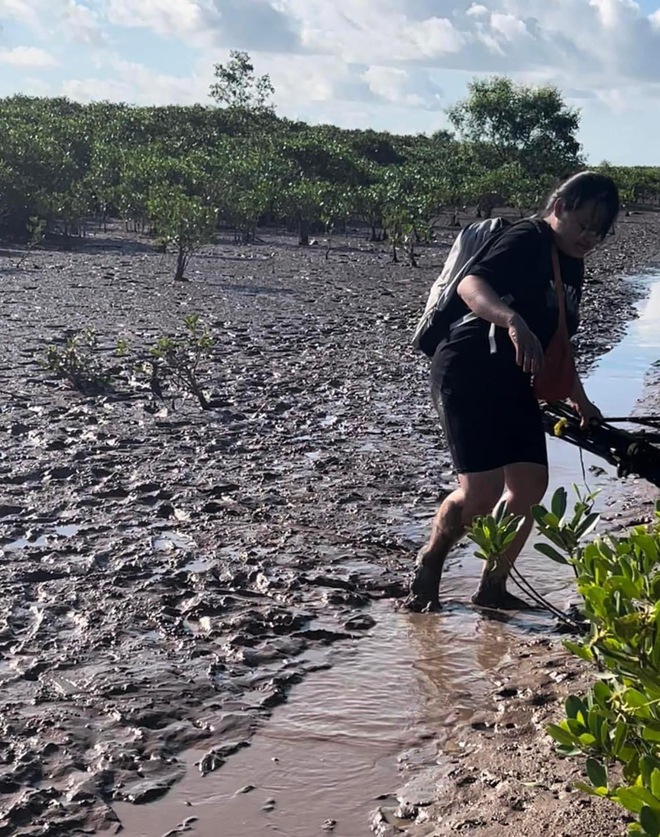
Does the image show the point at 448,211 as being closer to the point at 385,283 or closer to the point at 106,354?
the point at 385,283

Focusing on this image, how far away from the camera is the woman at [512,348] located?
3977 millimetres

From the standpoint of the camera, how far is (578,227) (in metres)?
4.02

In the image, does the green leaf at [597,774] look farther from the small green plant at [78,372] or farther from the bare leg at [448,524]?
the small green plant at [78,372]

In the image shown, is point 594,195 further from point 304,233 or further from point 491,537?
point 304,233

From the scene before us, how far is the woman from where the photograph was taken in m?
3.98

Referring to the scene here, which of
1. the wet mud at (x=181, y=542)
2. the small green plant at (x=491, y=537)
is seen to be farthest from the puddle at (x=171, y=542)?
the small green plant at (x=491, y=537)

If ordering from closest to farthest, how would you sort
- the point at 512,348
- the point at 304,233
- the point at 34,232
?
the point at 512,348, the point at 34,232, the point at 304,233

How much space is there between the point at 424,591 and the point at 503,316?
1345 millimetres

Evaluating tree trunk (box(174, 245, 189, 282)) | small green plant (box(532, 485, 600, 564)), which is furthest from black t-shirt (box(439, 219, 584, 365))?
tree trunk (box(174, 245, 189, 282))

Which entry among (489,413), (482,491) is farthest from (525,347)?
(482,491)

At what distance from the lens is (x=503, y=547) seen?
2.92 meters

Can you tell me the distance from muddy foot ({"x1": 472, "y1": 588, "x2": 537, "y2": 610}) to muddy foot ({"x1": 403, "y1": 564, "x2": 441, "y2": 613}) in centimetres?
17

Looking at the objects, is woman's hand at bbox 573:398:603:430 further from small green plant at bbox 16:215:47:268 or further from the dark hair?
small green plant at bbox 16:215:47:268

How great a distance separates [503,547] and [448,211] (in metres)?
38.4
